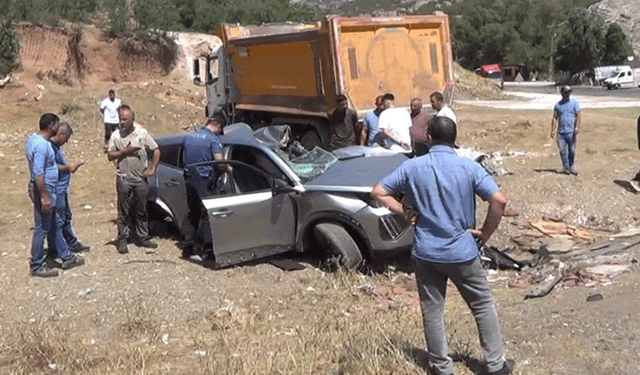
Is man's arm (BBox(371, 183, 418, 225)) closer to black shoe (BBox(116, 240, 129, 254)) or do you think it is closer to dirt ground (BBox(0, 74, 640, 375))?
dirt ground (BBox(0, 74, 640, 375))

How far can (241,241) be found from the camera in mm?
8305

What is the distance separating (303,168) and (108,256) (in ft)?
7.95

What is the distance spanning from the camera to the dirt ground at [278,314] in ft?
17.6

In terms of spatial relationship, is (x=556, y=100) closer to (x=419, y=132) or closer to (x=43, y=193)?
(x=419, y=132)

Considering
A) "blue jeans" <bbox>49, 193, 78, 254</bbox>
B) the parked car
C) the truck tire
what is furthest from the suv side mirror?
"blue jeans" <bbox>49, 193, 78, 254</bbox>

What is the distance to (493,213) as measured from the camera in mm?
4602

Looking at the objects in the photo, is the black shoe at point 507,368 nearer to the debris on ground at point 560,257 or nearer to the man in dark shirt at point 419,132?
the debris on ground at point 560,257

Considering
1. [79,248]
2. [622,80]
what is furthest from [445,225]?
[622,80]

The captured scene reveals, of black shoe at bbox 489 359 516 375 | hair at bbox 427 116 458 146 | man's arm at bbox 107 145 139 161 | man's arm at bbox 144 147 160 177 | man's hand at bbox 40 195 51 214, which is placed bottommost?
black shoe at bbox 489 359 516 375

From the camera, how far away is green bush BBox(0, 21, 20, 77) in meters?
26.5

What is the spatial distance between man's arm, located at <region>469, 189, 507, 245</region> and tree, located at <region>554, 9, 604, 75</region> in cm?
7127

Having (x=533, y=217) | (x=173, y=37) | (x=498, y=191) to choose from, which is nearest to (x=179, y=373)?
(x=498, y=191)

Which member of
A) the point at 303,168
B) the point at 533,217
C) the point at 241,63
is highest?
the point at 241,63

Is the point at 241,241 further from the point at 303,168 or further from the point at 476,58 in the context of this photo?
the point at 476,58
